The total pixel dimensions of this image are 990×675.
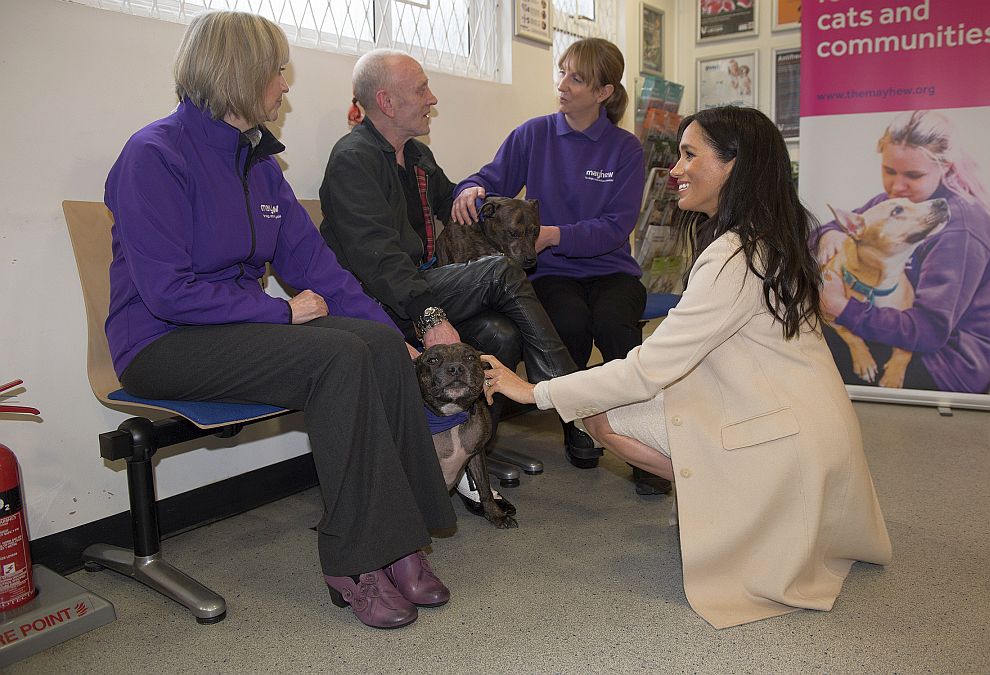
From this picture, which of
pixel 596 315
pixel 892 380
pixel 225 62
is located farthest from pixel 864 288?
pixel 225 62

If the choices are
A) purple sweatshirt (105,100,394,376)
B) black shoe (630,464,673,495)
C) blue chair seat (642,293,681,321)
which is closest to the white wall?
purple sweatshirt (105,100,394,376)

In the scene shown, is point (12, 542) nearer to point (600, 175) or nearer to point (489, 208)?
point (489, 208)

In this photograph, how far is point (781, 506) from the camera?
190 centimetres

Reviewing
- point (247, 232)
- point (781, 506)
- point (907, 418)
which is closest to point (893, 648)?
point (781, 506)

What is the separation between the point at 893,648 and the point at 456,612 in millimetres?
989

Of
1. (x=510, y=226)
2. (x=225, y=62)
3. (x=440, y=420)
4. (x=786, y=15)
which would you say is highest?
(x=786, y=15)

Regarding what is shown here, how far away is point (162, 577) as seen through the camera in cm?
208

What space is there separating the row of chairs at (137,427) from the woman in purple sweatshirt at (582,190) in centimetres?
129

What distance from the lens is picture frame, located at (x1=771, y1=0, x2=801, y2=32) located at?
5.30 m

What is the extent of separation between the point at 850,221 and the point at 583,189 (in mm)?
1532

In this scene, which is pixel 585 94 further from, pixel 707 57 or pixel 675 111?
pixel 707 57

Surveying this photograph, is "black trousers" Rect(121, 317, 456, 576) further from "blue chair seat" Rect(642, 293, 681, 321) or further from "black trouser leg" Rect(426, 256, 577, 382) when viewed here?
"blue chair seat" Rect(642, 293, 681, 321)

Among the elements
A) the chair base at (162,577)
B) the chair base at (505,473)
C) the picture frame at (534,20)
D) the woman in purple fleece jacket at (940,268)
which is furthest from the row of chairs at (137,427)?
the woman in purple fleece jacket at (940,268)

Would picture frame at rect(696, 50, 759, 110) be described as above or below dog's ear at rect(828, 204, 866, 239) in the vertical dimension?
above
